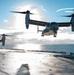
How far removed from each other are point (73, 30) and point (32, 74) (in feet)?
136

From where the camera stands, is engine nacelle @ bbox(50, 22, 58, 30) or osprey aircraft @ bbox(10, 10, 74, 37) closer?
engine nacelle @ bbox(50, 22, 58, 30)

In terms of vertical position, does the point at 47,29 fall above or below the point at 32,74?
above

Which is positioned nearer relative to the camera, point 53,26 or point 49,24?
point 53,26

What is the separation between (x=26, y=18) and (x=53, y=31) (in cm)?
1042

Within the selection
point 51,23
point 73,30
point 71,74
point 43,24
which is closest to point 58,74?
point 71,74

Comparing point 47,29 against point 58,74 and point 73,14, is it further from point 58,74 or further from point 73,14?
point 58,74

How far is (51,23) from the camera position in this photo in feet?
239

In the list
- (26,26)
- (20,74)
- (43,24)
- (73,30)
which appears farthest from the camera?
(43,24)

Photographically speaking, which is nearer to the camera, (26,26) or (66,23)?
(26,26)

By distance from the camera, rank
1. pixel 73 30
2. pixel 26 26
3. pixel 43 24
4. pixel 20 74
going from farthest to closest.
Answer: pixel 43 24
pixel 26 26
pixel 73 30
pixel 20 74

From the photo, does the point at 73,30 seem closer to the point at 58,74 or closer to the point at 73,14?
the point at 73,14

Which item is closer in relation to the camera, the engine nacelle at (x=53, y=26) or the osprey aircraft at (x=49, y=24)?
the engine nacelle at (x=53, y=26)

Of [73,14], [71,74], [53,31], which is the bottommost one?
[71,74]

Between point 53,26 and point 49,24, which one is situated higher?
point 49,24
